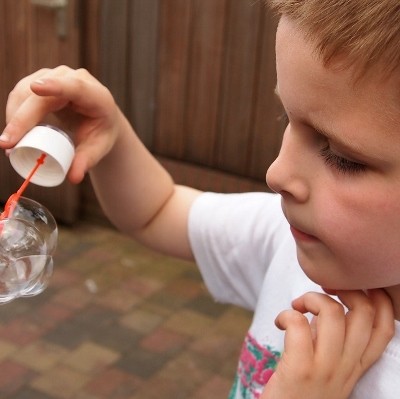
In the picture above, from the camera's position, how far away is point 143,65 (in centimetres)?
298

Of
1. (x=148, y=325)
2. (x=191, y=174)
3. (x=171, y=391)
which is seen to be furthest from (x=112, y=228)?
(x=171, y=391)

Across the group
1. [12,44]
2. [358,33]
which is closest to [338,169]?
[358,33]

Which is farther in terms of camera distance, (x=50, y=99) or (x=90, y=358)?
(x=90, y=358)

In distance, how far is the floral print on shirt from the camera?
3.10 ft

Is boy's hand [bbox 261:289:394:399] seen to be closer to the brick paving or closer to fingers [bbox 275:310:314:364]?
fingers [bbox 275:310:314:364]

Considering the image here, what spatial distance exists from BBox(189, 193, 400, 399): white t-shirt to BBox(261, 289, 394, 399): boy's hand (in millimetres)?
117

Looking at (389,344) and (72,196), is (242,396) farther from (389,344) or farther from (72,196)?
(72,196)

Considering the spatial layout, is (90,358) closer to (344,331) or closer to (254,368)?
(254,368)

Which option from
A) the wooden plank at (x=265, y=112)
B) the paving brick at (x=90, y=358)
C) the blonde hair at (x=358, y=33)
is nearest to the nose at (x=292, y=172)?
the blonde hair at (x=358, y=33)

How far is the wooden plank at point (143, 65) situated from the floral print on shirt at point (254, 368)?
210cm

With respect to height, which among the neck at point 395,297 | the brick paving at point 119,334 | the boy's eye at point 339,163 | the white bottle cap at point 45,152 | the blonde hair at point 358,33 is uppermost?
the blonde hair at point 358,33

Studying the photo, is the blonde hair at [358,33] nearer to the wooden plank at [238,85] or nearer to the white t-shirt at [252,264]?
the white t-shirt at [252,264]

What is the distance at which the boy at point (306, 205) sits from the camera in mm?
622

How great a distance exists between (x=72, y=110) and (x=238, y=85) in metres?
1.86
